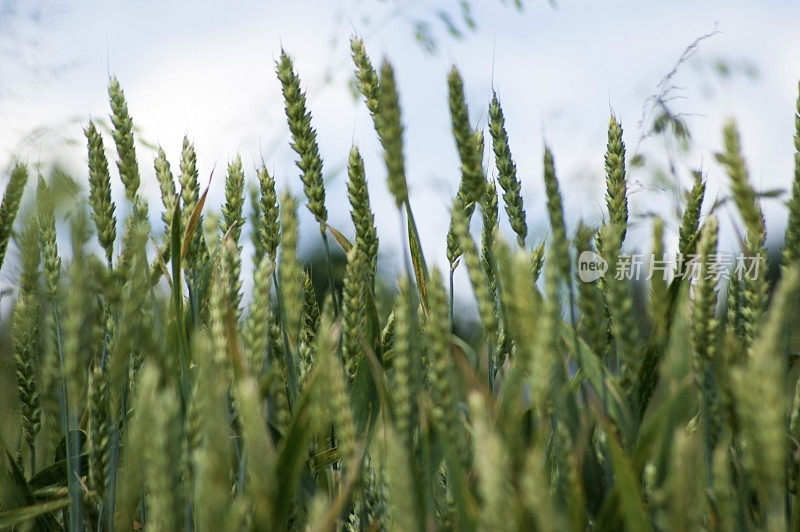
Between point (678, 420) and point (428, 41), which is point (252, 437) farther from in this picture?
point (428, 41)

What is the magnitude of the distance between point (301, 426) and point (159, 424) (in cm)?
33

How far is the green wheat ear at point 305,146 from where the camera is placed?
1.22m

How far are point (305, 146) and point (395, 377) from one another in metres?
0.48

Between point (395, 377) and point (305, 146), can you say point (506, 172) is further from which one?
point (395, 377)

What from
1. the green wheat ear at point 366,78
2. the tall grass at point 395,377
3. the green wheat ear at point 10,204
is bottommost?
the tall grass at point 395,377

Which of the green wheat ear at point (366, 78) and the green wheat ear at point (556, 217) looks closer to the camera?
the green wheat ear at point (556, 217)

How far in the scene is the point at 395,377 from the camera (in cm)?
88

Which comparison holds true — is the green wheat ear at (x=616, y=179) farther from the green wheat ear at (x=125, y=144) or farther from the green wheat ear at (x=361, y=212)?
the green wheat ear at (x=125, y=144)

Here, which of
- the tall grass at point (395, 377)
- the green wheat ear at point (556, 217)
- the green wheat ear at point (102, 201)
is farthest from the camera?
the green wheat ear at point (102, 201)

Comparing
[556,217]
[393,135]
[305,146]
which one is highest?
[305,146]

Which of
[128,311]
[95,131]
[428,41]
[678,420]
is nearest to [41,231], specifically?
[95,131]

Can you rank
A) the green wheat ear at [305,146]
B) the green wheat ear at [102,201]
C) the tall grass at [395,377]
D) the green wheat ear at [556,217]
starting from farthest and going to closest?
the green wheat ear at [305,146] < the green wheat ear at [102,201] < the green wheat ear at [556,217] < the tall grass at [395,377]

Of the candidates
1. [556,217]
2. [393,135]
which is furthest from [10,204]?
[556,217]

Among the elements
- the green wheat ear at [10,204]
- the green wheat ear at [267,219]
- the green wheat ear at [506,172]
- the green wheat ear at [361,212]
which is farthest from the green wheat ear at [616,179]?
the green wheat ear at [10,204]
